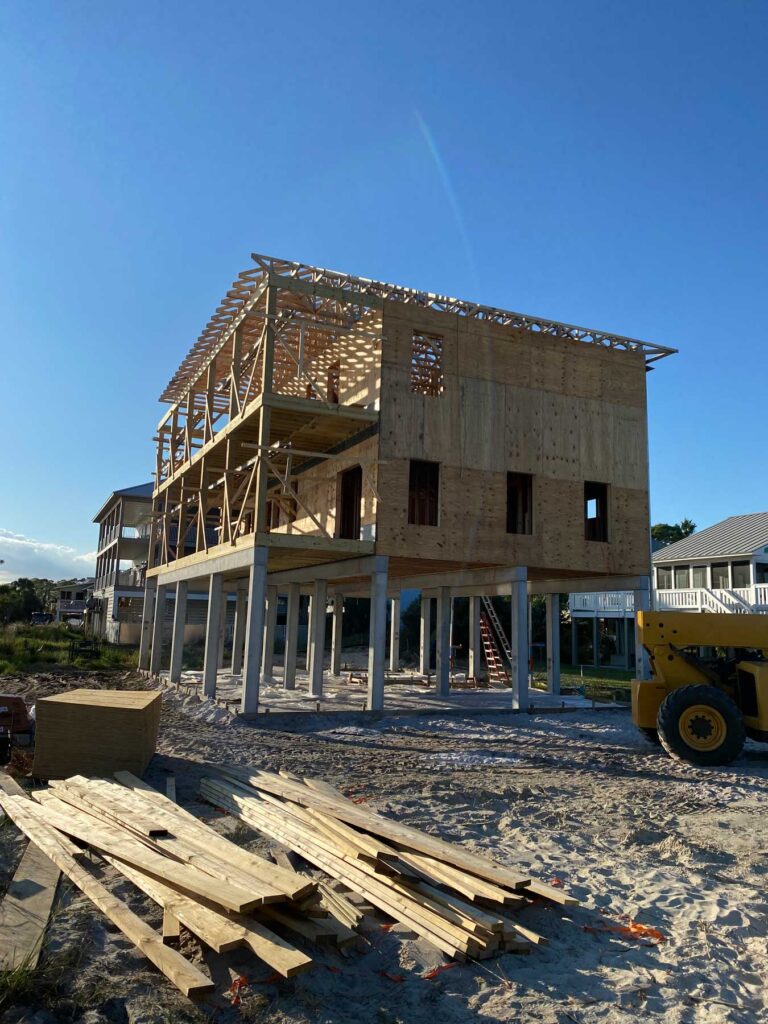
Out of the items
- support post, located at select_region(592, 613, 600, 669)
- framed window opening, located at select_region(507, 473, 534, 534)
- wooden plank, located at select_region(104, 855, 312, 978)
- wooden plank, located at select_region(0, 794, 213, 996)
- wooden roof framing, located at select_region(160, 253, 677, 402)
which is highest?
wooden roof framing, located at select_region(160, 253, 677, 402)

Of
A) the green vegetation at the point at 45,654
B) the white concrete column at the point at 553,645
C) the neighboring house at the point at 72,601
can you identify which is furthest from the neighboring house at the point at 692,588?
the neighboring house at the point at 72,601

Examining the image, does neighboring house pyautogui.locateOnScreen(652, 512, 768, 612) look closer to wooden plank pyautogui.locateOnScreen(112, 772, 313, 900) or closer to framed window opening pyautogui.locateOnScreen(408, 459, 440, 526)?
framed window opening pyautogui.locateOnScreen(408, 459, 440, 526)

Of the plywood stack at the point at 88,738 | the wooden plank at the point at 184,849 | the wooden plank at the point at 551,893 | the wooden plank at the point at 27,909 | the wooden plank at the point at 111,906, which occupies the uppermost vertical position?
the plywood stack at the point at 88,738

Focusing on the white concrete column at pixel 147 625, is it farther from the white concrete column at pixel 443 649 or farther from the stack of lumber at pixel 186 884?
the stack of lumber at pixel 186 884

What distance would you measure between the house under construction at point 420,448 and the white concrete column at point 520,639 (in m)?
0.05

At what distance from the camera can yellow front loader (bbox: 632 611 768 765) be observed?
1203 centimetres

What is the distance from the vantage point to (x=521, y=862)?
7117mm

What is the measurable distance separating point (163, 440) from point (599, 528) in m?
16.9

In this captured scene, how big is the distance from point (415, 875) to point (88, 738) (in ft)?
18.9

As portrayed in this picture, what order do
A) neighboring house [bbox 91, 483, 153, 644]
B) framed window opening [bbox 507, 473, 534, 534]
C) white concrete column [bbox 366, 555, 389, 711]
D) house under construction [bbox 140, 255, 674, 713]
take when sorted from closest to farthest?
white concrete column [bbox 366, 555, 389, 711], house under construction [bbox 140, 255, 674, 713], framed window opening [bbox 507, 473, 534, 534], neighboring house [bbox 91, 483, 153, 644]

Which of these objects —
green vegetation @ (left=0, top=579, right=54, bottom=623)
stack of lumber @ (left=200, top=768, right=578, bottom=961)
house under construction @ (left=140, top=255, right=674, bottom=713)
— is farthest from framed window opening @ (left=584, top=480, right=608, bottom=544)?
green vegetation @ (left=0, top=579, right=54, bottom=623)

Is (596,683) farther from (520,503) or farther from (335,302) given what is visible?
(335,302)

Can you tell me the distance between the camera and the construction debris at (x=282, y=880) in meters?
5.01

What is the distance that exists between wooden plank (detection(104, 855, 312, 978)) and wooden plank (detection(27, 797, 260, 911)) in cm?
9
